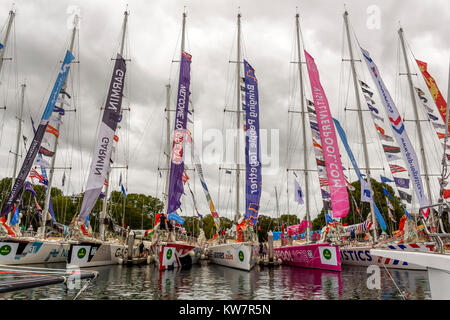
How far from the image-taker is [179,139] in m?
19.0

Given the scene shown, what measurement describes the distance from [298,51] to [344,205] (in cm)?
A: 1550

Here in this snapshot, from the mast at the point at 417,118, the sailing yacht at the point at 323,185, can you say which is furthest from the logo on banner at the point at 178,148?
the mast at the point at 417,118

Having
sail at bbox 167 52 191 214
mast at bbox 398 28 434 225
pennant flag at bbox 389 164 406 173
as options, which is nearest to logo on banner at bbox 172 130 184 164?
sail at bbox 167 52 191 214

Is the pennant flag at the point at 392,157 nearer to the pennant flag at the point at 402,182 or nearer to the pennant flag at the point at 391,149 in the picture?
the pennant flag at the point at 391,149

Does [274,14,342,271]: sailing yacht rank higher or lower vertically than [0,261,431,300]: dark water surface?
higher

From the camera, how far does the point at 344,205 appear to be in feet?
56.7

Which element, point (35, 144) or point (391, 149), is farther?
point (391, 149)

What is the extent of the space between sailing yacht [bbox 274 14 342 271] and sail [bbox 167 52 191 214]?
8518 millimetres

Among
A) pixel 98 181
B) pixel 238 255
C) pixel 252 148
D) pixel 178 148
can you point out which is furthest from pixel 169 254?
pixel 252 148

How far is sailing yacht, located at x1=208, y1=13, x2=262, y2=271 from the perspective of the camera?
18.7m

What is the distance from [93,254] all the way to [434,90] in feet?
77.8

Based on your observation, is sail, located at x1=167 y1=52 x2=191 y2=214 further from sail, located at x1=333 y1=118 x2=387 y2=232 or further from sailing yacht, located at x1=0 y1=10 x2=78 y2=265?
sail, located at x1=333 y1=118 x2=387 y2=232

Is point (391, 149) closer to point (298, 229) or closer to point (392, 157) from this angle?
point (392, 157)
